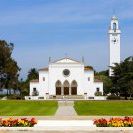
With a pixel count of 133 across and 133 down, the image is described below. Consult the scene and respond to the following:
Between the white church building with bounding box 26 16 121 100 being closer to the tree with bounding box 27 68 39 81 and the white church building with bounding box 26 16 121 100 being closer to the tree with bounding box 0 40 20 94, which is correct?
the tree with bounding box 0 40 20 94

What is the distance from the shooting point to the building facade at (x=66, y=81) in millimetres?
109000

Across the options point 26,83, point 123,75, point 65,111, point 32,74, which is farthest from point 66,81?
point 65,111

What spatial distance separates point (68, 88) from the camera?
10862 cm

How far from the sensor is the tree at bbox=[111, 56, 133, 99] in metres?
102

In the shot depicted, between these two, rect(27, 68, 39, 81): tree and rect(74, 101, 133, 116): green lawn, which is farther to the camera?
rect(27, 68, 39, 81): tree

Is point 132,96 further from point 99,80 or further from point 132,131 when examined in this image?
point 132,131

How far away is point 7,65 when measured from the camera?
10331 cm

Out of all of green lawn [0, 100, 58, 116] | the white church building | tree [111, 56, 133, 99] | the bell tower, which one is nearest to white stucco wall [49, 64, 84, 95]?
the white church building

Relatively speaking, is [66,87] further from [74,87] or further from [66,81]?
[74,87]

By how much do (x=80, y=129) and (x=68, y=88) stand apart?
88667mm

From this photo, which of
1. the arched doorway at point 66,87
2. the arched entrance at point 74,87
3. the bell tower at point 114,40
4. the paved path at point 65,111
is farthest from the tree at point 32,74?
the paved path at point 65,111

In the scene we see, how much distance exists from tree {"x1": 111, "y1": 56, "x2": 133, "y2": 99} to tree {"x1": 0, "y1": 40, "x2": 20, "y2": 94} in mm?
20284

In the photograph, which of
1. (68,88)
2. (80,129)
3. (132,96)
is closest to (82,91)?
(68,88)

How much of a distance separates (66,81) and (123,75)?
1245 centimetres
